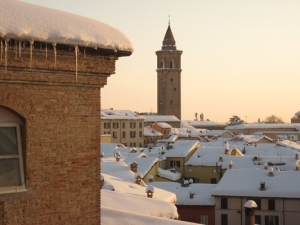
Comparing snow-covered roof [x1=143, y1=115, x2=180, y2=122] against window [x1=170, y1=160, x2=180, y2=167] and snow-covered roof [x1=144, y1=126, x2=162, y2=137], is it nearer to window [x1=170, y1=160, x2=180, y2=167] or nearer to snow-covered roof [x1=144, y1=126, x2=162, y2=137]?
snow-covered roof [x1=144, y1=126, x2=162, y2=137]

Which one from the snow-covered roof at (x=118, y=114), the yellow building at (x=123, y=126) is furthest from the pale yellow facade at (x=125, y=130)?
the snow-covered roof at (x=118, y=114)

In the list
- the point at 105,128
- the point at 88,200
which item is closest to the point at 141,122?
the point at 105,128

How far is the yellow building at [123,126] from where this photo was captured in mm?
82438

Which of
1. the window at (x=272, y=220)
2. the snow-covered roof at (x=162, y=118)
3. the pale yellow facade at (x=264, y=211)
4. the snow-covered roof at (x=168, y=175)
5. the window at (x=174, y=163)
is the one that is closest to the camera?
the pale yellow facade at (x=264, y=211)

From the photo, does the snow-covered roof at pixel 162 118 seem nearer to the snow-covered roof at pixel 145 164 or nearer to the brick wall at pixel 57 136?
the snow-covered roof at pixel 145 164

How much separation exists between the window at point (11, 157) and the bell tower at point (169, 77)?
113 m

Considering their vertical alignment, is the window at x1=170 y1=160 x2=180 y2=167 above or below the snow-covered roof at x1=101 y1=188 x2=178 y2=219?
below

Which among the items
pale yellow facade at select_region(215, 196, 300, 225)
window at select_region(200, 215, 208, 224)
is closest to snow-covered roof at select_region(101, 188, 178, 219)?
pale yellow facade at select_region(215, 196, 300, 225)

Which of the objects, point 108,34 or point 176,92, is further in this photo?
point 176,92

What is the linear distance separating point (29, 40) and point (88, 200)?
2.31 metres

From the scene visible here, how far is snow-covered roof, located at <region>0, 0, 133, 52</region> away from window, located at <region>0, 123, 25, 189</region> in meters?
1.17

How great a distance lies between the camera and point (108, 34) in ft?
22.1

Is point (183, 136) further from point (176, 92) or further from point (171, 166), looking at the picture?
point (171, 166)

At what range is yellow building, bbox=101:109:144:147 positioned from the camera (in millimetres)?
82438
